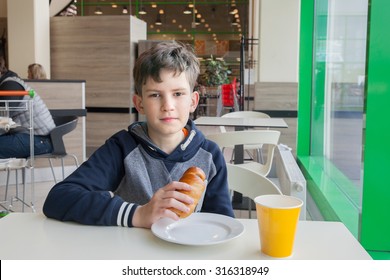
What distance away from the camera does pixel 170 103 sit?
1.27m

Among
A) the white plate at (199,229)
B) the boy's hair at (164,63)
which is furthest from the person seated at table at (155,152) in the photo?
the white plate at (199,229)

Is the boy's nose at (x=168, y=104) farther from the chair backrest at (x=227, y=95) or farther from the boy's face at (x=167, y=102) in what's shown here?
the chair backrest at (x=227, y=95)

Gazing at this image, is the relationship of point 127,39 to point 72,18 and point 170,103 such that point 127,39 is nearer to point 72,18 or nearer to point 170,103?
point 72,18

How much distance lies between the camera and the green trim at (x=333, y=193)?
10.2ft

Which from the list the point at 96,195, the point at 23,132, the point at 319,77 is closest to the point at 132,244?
the point at 96,195

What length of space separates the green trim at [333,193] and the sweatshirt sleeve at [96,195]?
71.1 inches

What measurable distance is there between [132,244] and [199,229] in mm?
155

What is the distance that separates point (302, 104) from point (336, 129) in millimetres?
1133

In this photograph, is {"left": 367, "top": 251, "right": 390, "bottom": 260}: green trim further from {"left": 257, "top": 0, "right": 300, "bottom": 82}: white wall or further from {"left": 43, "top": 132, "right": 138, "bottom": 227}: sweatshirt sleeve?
{"left": 257, "top": 0, "right": 300, "bottom": 82}: white wall

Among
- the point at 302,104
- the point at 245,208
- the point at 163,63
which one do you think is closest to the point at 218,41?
the point at 302,104

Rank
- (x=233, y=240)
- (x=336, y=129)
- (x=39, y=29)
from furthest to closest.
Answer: (x=39, y=29) < (x=336, y=129) < (x=233, y=240)

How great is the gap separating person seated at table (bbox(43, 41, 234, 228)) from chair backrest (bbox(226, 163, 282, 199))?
0.22 meters

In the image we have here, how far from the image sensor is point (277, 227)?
88cm

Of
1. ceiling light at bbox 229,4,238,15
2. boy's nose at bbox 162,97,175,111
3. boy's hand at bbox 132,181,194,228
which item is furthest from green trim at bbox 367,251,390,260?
ceiling light at bbox 229,4,238,15
